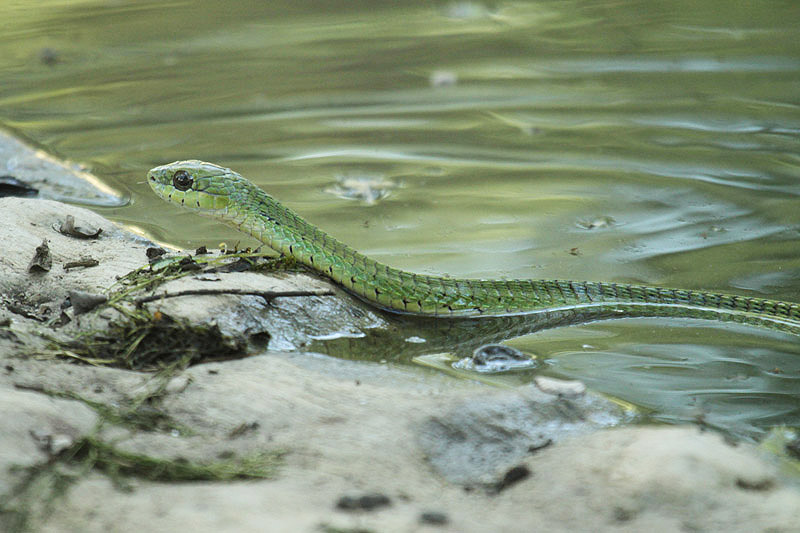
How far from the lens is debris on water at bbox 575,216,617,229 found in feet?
21.3

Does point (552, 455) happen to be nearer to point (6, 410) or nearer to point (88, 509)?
point (88, 509)

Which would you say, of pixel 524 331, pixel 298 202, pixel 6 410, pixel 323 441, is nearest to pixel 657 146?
pixel 298 202

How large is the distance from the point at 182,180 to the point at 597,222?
2.99 metres

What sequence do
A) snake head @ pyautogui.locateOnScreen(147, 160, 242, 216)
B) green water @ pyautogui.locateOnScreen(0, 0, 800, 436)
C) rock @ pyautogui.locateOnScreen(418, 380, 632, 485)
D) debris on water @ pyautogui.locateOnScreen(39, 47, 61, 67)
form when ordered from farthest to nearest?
debris on water @ pyautogui.locateOnScreen(39, 47, 61, 67) < green water @ pyautogui.locateOnScreen(0, 0, 800, 436) < snake head @ pyautogui.locateOnScreen(147, 160, 242, 216) < rock @ pyautogui.locateOnScreen(418, 380, 632, 485)

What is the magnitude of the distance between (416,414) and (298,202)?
12.9 ft

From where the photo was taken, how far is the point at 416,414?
3.32 metres

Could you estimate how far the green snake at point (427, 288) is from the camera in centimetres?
498

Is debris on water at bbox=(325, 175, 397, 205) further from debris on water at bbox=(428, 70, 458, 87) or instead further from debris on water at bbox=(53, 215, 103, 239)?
debris on water at bbox=(428, 70, 458, 87)

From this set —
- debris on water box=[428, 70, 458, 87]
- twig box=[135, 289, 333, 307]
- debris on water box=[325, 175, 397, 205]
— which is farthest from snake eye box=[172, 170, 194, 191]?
debris on water box=[428, 70, 458, 87]

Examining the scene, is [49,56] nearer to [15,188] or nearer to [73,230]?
[15,188]

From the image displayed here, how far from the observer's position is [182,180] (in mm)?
5312

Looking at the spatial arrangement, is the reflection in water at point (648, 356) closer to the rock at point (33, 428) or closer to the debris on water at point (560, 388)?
the debris on water at point (560, 388)

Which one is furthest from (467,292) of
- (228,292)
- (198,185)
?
(198,185)

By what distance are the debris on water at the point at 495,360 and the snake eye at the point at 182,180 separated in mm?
2029
